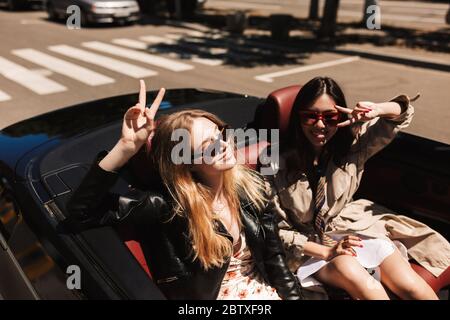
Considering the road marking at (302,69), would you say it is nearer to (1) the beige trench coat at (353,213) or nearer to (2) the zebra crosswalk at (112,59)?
(2) the zebra crosswalk at (112,59)

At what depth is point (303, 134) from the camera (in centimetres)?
240

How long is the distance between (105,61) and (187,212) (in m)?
9.06

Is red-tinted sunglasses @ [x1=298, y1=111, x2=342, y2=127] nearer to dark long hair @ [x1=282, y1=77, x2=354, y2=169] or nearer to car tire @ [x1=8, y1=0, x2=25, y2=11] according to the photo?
dark long hair @ [x1=282, y1=77, x2=354, y2=169]

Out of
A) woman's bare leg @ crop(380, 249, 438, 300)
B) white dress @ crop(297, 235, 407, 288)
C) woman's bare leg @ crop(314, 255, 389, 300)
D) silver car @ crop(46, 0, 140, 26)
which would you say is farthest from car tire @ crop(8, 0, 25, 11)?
woman's bare leg @ crop(380, 249, 438, 300)

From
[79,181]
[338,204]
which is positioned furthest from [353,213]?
[79,181]

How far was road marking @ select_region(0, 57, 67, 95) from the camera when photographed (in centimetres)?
781

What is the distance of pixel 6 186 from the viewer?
2086 millimetres

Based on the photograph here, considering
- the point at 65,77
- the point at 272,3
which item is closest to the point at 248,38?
the point at 65,77

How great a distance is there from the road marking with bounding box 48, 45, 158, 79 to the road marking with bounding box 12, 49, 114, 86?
0.51 metres

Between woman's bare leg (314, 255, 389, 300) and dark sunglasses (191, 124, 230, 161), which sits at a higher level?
dark sunglasses (191, 124, 230, 161)

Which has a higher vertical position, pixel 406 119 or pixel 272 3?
pixel 272 3

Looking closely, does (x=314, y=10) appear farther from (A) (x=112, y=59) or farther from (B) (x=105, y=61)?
(B) (x=105, y=61)

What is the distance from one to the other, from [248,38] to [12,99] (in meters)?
7.71

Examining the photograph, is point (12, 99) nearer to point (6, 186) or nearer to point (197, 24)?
point (6, 186)
